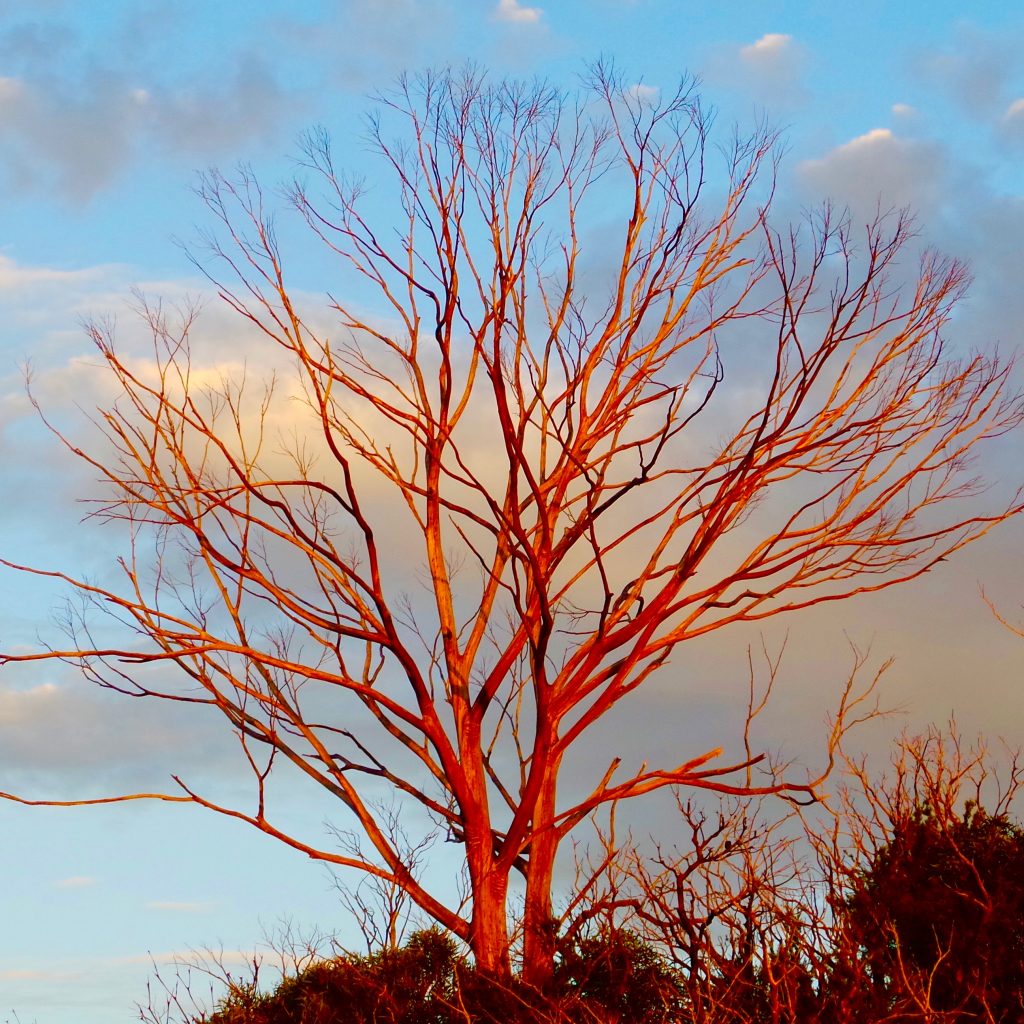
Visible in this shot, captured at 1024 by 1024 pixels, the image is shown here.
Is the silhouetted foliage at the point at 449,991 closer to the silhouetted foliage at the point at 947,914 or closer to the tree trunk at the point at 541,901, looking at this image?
the tree trunk at the point at 541,901

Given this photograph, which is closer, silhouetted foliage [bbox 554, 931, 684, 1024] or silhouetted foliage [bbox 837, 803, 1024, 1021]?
silhouetted foliage [bbox 837, 803, 1024, 1021]

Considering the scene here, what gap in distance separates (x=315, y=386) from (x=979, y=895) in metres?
6.38

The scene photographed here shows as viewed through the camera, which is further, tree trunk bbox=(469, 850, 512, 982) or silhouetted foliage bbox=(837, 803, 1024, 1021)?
tree trunk bbox=(469, 850, 512, 982)

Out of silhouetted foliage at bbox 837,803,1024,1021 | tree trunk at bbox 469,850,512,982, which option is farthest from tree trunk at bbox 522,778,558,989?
silhouetted foliage at bbox 837,803,1024,1021

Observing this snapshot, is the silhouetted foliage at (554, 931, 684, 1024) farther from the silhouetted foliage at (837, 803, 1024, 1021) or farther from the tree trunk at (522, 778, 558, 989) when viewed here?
the silhouetted foliage at (837, 803, 1024, 1021)

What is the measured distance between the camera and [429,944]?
433 inches

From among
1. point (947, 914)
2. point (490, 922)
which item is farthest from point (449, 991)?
point (947, 914)

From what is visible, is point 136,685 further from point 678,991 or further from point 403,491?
point 678,991

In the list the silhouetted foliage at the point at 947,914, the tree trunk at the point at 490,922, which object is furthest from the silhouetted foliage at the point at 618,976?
the silhouetted foliage at the point at 947,914

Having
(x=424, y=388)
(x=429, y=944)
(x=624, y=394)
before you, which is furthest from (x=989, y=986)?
(x=424, y=388)

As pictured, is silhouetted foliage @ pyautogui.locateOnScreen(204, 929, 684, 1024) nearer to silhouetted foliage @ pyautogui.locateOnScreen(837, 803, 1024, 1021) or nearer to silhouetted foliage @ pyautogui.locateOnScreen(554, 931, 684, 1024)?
silhouetted foliage @ pyautogui.locateOnScreen(554, 931, 684, 1024)

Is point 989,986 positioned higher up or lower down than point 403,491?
lower down

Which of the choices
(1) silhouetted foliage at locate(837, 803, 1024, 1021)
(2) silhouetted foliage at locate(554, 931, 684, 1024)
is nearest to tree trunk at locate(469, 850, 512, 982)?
(2) silhouetted foliage at locate(554, 931, 684, 1024)

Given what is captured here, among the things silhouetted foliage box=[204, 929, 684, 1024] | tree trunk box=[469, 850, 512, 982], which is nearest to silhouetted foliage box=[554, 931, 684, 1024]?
silhouetted foliage box=[204, 929, 684, 1024]
